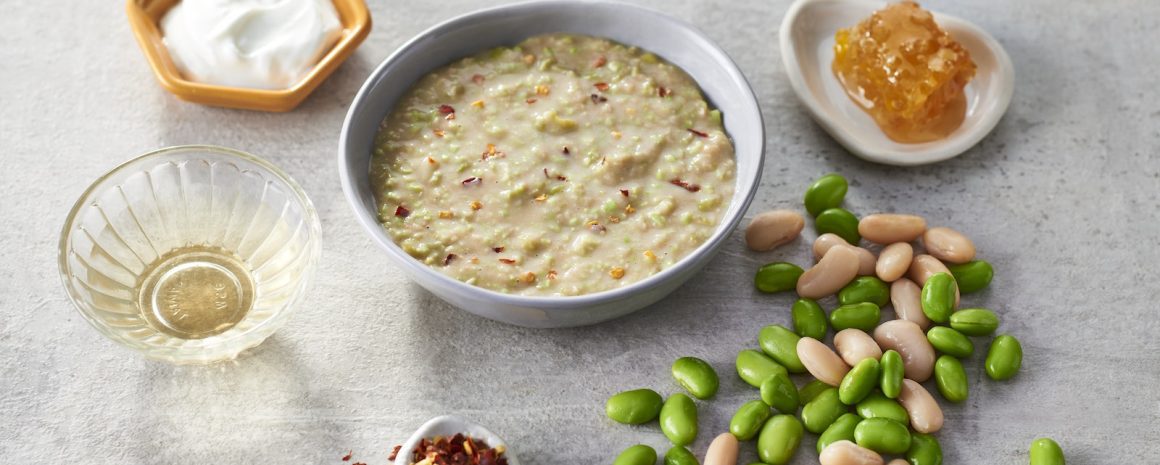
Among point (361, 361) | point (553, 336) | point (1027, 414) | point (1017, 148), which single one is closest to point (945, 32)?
point (1017, 148)

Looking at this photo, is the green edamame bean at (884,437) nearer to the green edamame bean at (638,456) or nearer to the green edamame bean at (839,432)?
the green edamame bean at (839,432)

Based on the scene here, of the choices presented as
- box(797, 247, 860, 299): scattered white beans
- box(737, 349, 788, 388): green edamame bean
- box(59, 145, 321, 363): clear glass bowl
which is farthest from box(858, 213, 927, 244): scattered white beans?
box(59, 145, 321, 363): clear glass bowl

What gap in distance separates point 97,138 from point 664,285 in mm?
1589

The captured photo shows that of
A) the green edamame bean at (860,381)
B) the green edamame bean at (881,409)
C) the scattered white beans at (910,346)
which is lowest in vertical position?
the green edamame bean at (881,409)

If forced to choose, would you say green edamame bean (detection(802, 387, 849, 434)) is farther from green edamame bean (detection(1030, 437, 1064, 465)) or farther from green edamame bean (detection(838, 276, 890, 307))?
green edamame bean (detection(1030, 437, 1064, 465))

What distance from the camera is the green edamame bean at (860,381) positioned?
2752mm

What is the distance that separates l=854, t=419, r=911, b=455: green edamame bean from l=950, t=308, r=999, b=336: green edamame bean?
33 cm

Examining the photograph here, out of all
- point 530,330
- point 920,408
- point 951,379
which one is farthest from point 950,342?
point 530,330

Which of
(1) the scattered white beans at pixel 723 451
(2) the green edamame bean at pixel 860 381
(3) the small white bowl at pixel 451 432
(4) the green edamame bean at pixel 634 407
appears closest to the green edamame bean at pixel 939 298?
(2) the green edamame bean at pixel 860 381

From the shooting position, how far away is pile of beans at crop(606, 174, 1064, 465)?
8.95 ft

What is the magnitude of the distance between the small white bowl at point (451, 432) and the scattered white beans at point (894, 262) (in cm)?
101


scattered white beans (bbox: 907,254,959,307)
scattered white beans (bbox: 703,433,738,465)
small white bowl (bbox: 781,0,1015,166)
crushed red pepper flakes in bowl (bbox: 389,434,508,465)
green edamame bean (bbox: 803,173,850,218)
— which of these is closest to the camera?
crushed red pepper flakes in bowl (bbox: 389,434,508,465)

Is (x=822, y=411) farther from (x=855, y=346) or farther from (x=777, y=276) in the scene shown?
(x=777, y=276)

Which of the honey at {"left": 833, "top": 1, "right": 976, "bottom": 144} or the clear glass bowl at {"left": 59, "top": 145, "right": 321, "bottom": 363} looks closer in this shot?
the clear glass bowl at {"left": 59, "top": 145, "right": 321, "bottom": 363}
